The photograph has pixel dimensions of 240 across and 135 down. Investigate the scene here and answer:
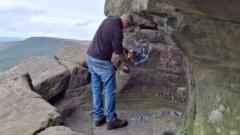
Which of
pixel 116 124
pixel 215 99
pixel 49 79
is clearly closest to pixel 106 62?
pixel 116 124

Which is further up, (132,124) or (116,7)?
(116,7)

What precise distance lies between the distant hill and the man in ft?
10.9

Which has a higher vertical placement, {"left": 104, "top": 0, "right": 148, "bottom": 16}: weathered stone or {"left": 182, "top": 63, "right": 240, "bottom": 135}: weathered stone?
{"left": 104, "top": 0, "right": 148, "bottom": 16}: weathered stone

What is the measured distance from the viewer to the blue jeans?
7.19m

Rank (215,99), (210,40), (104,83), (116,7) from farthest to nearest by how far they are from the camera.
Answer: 1. (116,7)
2. (104,83)
3. (215,99)
4. (210,40)

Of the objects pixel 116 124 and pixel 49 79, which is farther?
pixel 49 79

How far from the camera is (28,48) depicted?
11.9 meters

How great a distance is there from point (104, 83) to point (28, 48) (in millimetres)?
5022

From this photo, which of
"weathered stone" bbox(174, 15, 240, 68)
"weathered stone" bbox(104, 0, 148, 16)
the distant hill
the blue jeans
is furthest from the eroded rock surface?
the distant hill

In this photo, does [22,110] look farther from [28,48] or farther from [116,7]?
[28,48]

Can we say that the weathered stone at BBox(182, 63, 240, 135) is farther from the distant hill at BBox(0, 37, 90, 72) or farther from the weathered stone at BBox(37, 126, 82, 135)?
the distant hill at BBox(0, 37, 90, 72)

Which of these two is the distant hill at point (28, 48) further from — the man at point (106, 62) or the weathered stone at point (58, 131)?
the weathered stone at point (58, 131)

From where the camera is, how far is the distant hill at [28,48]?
35.4 ft

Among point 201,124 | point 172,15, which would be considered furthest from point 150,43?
point 172,15
